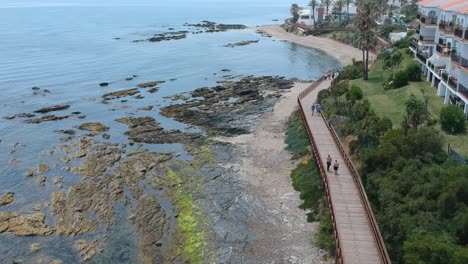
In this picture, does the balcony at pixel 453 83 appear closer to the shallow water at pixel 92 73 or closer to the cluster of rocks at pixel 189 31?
the shallow water at pixel 92 73

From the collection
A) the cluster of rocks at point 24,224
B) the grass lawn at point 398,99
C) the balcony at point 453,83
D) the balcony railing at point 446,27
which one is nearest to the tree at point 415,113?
the grass lawn at point 398,99

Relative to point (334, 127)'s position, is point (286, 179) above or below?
below

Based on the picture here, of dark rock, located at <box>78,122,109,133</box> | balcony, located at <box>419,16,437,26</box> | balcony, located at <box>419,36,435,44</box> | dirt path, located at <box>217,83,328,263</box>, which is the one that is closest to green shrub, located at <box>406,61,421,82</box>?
balcony, located at <box>419,36,435,44</box>

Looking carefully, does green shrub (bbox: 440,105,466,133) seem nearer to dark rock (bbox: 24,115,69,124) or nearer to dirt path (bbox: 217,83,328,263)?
dirt path (bbox: 217,83,328,263)

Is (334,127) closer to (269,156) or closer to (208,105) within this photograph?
(269,156)

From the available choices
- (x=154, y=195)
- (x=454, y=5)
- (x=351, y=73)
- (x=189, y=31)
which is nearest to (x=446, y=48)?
(x=454, y=5)

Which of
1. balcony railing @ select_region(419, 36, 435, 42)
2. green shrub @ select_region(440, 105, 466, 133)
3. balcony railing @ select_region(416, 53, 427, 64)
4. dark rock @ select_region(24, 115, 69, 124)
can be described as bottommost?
dark rock @ select_region(24, 115, 69, 124)

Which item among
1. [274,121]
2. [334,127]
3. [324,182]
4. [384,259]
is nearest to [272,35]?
[274,121]
